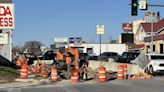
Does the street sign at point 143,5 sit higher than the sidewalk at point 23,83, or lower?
higher

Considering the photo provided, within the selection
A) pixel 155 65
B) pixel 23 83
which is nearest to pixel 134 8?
pixel 155 65

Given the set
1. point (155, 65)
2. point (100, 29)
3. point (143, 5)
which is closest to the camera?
point (155, 65)

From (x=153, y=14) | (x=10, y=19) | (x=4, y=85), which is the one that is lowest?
(x=4, y=85)

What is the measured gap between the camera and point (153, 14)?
131m

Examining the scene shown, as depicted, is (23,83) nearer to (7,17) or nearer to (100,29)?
(7,17)

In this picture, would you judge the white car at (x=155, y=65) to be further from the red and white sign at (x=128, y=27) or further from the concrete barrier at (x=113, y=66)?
the red and white sign at (x=128, y=27)

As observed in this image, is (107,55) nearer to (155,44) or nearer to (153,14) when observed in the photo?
(155,44)

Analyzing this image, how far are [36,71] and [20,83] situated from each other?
33.3ft

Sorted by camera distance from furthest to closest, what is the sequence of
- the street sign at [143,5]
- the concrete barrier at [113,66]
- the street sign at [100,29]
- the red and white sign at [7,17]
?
the street sign at [100,29] < the concrete barrier at [113,66] < the street sign at [143,5] < the red and white sign at [7,17]

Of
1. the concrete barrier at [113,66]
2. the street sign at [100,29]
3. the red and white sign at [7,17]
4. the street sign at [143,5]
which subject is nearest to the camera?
the red and white sign at [7,17]

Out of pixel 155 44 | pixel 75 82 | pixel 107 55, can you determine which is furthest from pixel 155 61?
pixel 155 44

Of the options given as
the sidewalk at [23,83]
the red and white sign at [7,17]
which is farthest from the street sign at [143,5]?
the red and white sign at [7,17]

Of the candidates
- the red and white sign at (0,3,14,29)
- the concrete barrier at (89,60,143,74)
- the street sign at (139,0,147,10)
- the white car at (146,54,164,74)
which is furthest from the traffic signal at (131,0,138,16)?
the red and white sign at (0,3,14,29)

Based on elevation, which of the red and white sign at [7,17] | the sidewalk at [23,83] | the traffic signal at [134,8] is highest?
the traffic signal at [134,8]
